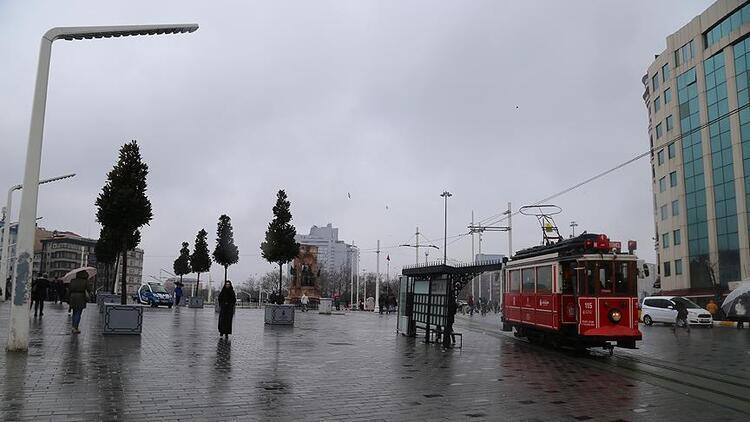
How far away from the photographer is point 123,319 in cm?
1589

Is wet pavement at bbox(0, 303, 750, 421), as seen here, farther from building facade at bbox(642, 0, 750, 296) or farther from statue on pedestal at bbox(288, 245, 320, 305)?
building facade at bbox(642, 0, 750, 296)

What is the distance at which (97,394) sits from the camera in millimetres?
7680

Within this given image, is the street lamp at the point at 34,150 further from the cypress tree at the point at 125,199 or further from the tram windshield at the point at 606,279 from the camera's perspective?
the tram windshield at the point at 606,279

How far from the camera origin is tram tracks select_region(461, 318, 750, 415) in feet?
31.4

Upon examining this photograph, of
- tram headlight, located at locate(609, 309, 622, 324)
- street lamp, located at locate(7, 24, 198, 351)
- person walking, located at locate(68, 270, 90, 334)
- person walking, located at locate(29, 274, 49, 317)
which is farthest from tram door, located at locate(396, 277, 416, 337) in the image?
person walking, located at locate(29, 274, 49, 317)

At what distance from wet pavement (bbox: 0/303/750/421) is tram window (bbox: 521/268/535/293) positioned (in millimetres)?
3230

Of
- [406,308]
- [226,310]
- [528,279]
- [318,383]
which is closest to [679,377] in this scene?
[528,279]

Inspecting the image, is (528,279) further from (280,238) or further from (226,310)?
(280,238)

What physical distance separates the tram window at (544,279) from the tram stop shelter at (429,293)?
7.67 ft

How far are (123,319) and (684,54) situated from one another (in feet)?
192

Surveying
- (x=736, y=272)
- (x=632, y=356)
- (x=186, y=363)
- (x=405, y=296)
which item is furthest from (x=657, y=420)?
(x=736, y=272)

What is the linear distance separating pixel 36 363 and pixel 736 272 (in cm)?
5456

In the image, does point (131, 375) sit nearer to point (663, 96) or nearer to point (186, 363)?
point (186, 363)

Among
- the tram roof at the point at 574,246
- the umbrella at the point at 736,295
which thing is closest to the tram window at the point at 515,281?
the tram roof at the point at 574,246
